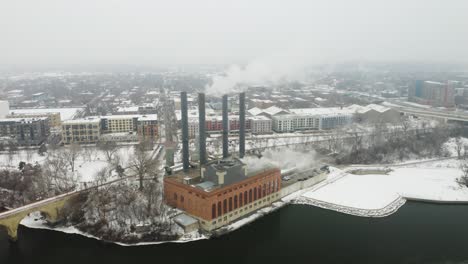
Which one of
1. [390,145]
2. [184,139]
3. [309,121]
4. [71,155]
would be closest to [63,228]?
[184,139]

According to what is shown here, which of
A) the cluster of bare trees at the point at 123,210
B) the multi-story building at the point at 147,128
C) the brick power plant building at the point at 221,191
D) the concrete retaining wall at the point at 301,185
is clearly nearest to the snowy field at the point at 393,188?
the concrete retaining wall at the point at 301,185

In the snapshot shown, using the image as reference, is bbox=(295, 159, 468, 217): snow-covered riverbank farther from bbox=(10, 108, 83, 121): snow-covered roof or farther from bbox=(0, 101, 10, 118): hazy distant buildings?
bbox=(0, 101, 10, 118): hazy distant buildings

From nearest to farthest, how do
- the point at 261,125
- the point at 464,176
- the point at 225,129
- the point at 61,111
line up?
the point at 225,129 → the point at 464,176 → the point at 261,125 → the point at 61,111

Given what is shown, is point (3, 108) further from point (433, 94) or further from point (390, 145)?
point (433, 94)

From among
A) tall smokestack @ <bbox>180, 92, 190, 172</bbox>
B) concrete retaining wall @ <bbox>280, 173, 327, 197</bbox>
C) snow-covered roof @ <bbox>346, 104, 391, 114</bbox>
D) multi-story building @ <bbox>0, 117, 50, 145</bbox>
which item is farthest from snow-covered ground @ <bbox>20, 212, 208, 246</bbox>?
snow-covered roof @ <bbox>346, 104, 391, 114</bbox>

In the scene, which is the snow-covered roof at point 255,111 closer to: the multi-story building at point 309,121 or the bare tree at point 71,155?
the multi-story building at point 309,121

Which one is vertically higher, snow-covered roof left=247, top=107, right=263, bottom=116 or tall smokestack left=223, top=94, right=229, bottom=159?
tall smokestack left=223, top=94, right=229, bottom=159
